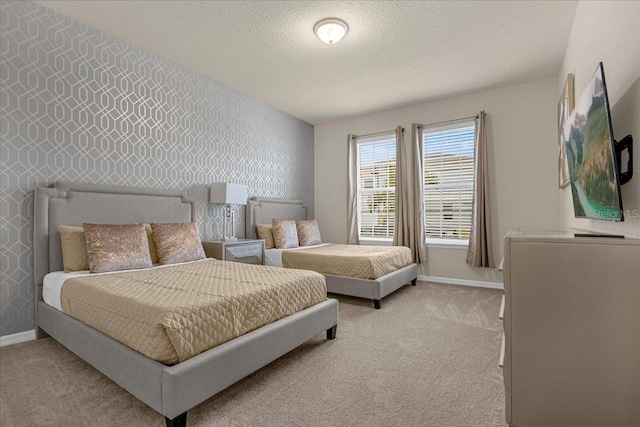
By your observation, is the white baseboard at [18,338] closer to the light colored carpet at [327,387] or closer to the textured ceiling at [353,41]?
the light colored carpet at [327,387]

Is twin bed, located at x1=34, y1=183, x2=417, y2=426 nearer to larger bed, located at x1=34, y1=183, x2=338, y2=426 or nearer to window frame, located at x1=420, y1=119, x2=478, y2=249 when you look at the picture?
larger bed, located at x1=34, y1=183, x2=338, y2=426

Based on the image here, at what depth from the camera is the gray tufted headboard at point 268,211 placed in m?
4.71

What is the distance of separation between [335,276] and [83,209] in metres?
2.67

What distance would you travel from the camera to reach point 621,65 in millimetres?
1533

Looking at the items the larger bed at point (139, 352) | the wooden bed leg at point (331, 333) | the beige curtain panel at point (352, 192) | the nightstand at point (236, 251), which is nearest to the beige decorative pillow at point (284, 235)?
the nightstand at point (236, 251)

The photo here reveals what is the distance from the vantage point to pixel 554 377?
51.4 inches

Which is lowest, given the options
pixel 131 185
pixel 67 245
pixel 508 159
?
pixel 67 245

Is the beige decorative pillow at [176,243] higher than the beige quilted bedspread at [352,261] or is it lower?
higher

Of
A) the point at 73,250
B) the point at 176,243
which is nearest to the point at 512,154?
the point at 176,243

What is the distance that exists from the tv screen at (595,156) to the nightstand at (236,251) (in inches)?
130

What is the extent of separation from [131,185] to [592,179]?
3.82 metres

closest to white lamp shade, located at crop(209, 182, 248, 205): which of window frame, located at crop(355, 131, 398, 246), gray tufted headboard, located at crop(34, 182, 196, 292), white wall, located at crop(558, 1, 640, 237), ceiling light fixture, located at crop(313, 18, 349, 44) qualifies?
gray tufted headboard, located at crop(34, 182, 196, 292)

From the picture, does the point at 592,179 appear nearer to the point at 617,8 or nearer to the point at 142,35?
the point at 617,8

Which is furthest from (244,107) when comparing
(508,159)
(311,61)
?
(508,159)
